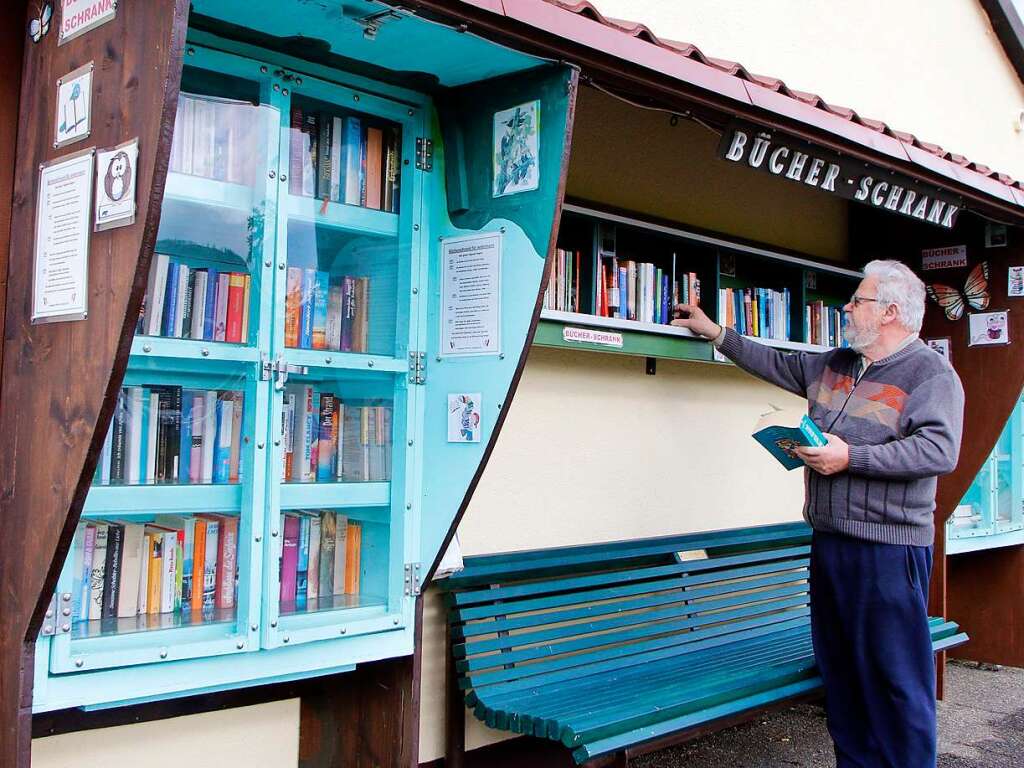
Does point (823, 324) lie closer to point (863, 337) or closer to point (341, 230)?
point (863, 337)

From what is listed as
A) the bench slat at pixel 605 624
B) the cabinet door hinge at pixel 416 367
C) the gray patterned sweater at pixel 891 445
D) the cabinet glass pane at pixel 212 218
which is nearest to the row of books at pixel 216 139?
the cabinet glass pane at pixel 212 218

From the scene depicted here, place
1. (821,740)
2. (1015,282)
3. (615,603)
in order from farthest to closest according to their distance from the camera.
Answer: (1015,282)
(821,740)
(615,603)

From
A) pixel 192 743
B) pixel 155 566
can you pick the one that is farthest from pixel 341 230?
pixel 192 743

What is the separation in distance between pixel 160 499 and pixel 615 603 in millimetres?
2197

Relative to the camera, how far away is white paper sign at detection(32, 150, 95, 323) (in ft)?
7.88

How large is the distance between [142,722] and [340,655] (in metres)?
0.70

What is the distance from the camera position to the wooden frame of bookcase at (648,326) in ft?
13.2

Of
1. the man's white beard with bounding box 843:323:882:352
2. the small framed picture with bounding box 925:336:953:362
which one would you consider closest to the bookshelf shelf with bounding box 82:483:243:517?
the man's white beard with bounding box 843:323:882:352

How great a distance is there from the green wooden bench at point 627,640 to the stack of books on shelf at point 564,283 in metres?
1.02

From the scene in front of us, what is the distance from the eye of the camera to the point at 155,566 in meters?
2.93

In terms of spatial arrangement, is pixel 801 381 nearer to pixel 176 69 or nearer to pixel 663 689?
pixel 663 689

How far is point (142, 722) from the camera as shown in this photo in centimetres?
322

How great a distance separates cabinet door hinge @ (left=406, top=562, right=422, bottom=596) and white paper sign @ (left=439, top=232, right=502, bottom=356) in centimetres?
70

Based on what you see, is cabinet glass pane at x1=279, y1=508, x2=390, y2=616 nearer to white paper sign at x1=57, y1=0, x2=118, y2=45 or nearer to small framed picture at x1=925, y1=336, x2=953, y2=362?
white paper sign at x1=57, y1=0, x2=118, y2=45
